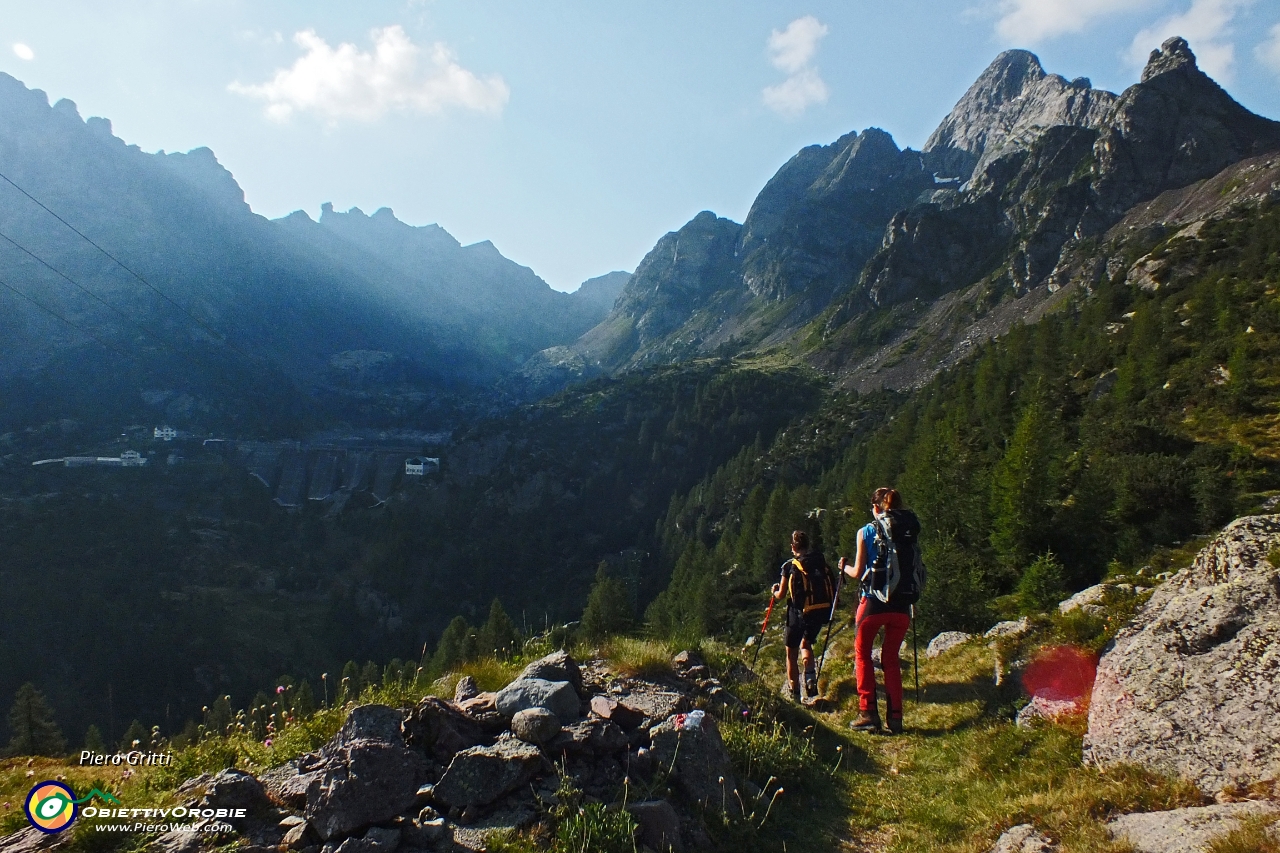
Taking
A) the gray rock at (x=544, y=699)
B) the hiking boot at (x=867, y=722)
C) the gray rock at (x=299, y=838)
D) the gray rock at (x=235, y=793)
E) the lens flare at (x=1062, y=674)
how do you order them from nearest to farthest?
1. the gray rock at (x=299, y=838)
2. the gray rock at (x=235, y=793)
3. the gray rock at (x=544, y=699)
4. the lens flare at (x=1062, y=674)
5. the hiking boot at (x=867, y=722)

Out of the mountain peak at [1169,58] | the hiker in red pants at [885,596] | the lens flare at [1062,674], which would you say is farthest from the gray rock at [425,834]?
the mountain peak at [1169,58]

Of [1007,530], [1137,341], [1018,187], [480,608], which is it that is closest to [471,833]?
[1007,530]

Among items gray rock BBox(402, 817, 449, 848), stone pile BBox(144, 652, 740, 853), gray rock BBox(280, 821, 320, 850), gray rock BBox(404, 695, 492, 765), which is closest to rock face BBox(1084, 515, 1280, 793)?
stone pile BBox(144, 652, 740, 853)

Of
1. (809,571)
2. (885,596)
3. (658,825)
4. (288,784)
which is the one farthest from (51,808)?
(809,571)

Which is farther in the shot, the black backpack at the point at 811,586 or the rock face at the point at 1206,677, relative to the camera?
the black backpack at the point at 811,586

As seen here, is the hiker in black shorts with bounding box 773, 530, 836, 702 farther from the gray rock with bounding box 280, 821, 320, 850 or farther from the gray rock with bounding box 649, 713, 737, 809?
the gray rock with bounding box 280, 821, 320, 850

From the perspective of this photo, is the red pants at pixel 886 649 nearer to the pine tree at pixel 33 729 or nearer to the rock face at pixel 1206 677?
the rock face at pixel 1206 677

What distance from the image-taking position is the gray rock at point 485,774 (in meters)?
5.22

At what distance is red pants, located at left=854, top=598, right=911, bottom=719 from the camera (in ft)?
27.7

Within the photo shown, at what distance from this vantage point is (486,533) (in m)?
134

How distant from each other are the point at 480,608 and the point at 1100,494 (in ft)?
355

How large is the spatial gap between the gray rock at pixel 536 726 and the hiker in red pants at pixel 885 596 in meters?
4.41

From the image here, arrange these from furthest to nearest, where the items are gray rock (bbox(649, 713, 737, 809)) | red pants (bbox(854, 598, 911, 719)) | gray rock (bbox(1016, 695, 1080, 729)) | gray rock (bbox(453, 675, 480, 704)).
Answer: red pants (bbox(854, 598, 911, 719)) < gray rock (bbox(453, 675, 480, 704)) < gray rock (bbox(1016, 695, 1080, 729)) < gray rock (bbox(649, 713, 737, 809))

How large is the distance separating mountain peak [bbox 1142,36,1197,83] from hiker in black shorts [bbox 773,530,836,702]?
205m
